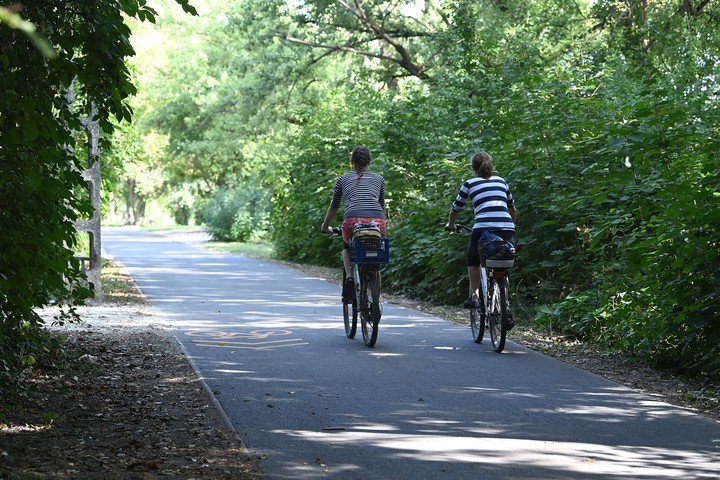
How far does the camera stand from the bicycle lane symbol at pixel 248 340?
37.1ft

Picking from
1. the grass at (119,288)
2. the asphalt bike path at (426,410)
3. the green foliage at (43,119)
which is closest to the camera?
the asphalt bike path at (426,410)

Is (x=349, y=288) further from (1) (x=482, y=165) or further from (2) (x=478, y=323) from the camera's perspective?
(1) (x=482, y=165)

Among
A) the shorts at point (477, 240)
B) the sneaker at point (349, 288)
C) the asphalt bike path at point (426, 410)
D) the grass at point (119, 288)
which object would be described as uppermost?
the shorts at point (477, 240)

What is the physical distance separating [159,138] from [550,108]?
50.1 meters

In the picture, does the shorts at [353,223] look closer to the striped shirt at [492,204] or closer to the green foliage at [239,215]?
the striped shirt at [492,204]

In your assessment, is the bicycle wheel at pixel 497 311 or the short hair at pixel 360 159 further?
Answer: the short hair at pixel 360 159

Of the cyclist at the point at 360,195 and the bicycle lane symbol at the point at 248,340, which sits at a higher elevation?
the cyclist at the point at 360,195

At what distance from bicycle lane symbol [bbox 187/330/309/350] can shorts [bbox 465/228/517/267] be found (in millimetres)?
2061

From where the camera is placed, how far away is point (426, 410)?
7.55 meters

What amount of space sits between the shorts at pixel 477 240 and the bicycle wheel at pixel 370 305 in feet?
3.39

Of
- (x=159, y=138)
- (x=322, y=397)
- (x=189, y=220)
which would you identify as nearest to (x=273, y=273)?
(x=322, y=397)

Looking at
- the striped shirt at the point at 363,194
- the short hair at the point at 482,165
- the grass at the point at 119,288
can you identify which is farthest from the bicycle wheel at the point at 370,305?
the grass at the point at 119,288

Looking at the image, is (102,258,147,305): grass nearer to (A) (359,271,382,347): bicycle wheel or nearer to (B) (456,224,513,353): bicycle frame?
(A) (359,271,382,347): bicycle wheel

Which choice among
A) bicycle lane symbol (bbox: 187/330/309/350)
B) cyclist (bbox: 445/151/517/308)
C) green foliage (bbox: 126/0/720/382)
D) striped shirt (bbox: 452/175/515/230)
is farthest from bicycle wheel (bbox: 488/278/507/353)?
bicycle lane symbol (bbox: 187/330/309/350)
